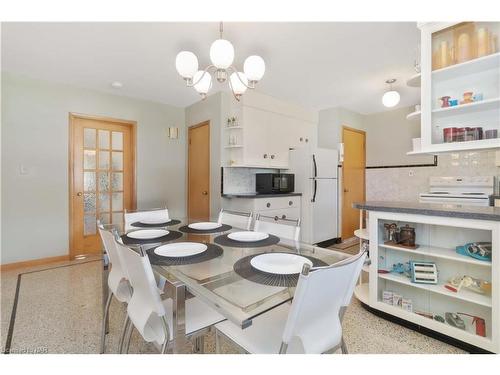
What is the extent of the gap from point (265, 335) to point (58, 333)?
1.54 m

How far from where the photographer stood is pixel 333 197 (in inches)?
159

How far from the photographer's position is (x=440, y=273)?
1778 millimetres

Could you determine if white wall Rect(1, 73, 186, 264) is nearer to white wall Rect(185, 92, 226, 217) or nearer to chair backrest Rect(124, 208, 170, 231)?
white wall Rect(185, 92, 226, 217)

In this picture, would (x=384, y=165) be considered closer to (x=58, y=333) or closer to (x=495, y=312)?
(x=495, y=312)

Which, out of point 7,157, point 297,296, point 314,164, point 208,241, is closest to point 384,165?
point 314,164

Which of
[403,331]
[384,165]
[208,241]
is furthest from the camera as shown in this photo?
[384,165]

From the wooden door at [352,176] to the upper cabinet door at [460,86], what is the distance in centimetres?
243

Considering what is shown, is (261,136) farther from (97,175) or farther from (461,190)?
(461,190)

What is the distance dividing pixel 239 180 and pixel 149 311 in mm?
2717

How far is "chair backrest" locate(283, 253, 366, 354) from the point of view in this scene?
0.81 m

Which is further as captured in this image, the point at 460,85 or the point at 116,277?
the point at 460,85

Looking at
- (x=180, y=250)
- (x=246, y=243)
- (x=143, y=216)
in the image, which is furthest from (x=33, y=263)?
(x=246, y=243)

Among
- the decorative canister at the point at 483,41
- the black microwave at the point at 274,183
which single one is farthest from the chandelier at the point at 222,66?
the black microwave at the point at 274,183

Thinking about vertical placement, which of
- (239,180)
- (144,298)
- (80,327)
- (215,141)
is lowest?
(80,327)
